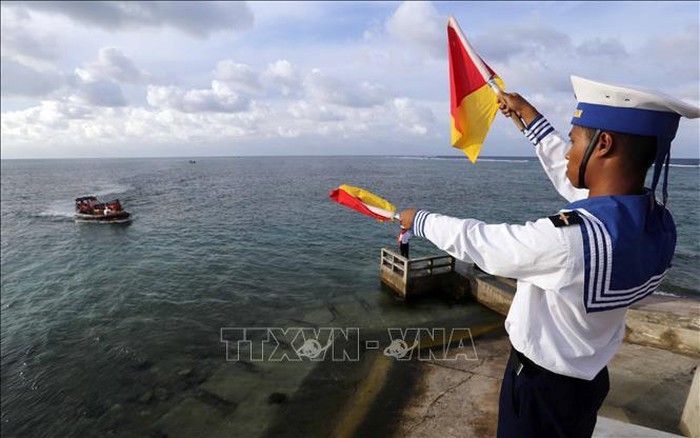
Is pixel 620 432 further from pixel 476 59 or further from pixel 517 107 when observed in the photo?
pixel 476 59

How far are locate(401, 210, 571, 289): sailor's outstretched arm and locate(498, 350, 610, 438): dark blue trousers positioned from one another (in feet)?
2.88

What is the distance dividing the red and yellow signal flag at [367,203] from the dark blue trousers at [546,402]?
129 centimetres

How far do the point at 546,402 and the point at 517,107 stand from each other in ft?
7.64

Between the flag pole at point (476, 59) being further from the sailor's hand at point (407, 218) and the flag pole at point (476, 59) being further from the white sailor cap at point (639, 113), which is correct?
the sailor's hand at point (407, 218)

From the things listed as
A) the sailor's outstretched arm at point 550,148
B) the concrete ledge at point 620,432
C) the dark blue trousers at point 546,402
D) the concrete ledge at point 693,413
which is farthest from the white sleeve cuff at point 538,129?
the concrete ledge at point 693,413

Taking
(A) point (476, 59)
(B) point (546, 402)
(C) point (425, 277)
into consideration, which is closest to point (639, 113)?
(B) point (546, 402)

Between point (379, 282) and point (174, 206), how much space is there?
40.0m

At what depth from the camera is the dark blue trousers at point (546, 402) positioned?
2307 millimetres

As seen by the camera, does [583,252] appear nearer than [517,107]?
Yes

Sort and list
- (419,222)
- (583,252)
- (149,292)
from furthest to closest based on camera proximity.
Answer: (149,292) < (419,222) < (583,252)

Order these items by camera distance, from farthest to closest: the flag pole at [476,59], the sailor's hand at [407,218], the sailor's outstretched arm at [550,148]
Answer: the flag pole at [476,59] < the sailor's outstretched arm at [550,148] < the sailor's hand at [407,218]

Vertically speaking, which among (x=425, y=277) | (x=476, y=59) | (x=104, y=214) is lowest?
(x=104, y=214)

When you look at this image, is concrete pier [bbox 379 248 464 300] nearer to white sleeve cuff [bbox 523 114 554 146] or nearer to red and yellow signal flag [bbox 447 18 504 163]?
red and yellow signal flag [bbox 447 18 504 163]

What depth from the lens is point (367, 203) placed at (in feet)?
10.1
